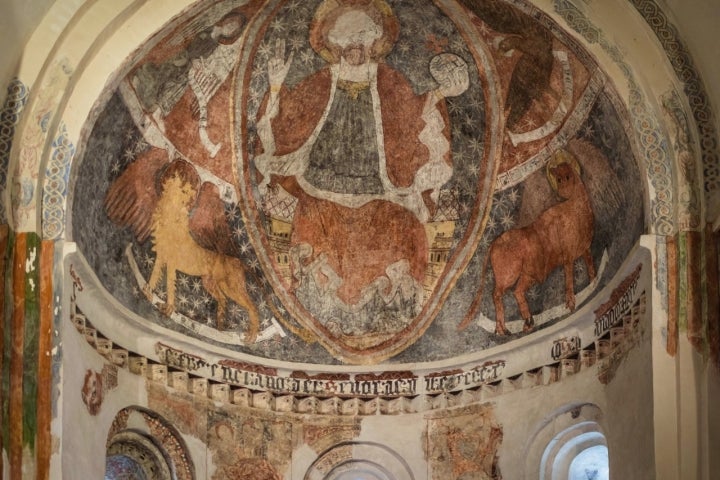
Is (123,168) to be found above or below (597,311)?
above

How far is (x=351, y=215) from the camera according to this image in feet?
62.6

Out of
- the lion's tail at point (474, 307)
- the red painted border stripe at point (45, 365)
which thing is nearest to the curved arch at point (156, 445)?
the red painted border stripe at point (45, 365)

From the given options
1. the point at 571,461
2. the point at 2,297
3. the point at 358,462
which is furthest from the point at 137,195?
the point at 571,461

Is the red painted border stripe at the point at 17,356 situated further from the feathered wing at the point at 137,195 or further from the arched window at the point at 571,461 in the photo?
the arched window at the point at 571,461

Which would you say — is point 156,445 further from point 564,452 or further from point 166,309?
point 564,452

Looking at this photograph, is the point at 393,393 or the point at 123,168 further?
the point at 393,393

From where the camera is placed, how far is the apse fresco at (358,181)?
1752 cm

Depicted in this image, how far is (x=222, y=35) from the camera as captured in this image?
1778 cm

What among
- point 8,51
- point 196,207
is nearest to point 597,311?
point 196,207

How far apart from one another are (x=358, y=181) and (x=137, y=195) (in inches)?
100

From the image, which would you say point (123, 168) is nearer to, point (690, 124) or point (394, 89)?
point (394, 89)

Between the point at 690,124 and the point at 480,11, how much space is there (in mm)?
2678

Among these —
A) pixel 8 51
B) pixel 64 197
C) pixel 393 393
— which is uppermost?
pixel 8 51

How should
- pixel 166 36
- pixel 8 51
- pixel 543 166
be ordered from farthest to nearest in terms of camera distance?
pixel 543 166, pixel 166 36, pixel 8 51
